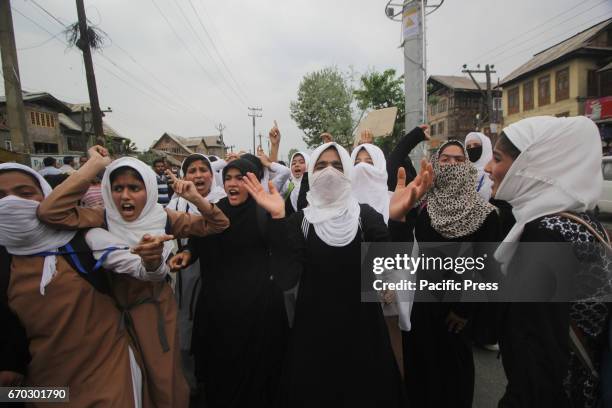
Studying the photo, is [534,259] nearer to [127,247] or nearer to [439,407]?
[439,407]

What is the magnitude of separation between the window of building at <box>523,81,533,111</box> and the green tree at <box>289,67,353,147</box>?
46.0 feet

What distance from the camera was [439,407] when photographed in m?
2.10

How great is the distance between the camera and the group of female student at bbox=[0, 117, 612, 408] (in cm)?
126

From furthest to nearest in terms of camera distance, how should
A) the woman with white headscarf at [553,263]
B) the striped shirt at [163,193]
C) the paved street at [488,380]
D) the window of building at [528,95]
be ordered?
the window of building at [528,95] → the striped shirt at [163,193] → the paved street at [488,380] → the woman with white headscarf at [553,263]

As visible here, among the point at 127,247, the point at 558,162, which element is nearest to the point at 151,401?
the point at 127,247

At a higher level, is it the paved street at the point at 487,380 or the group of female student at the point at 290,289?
the group of female student at the point at 290,289

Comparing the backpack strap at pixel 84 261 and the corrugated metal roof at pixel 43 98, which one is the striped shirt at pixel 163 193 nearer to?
the backpack strap at pixel 84 261

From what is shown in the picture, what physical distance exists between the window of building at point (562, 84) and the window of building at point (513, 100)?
4144mm

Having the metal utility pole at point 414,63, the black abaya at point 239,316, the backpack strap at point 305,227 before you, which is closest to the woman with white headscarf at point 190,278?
the black abaya at point 239,316

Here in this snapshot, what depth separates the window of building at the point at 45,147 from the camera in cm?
2982

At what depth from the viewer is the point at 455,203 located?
210cm

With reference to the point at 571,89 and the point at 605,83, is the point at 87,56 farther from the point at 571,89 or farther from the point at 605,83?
the point at 605,83

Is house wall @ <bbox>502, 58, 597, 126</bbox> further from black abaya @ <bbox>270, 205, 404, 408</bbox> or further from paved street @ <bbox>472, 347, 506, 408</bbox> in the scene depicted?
black abaya @ <bbox>270, 205, 404, 408</bbox>

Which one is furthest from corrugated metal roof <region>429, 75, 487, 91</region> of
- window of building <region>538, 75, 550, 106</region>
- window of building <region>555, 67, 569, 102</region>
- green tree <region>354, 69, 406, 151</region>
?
green tree <region>354, 69, 406, 151</region>
